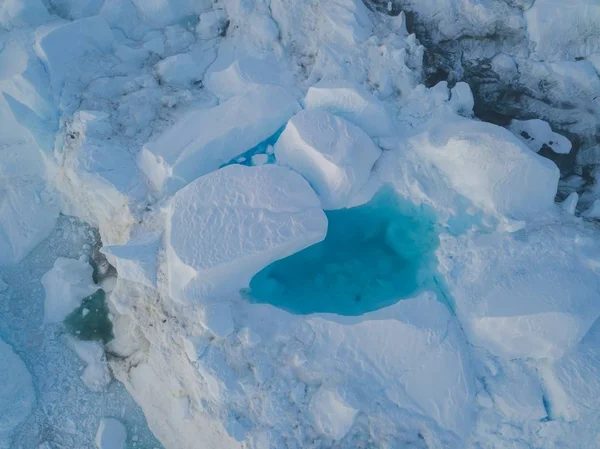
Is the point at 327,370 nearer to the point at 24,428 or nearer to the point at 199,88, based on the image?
the point at 24,428

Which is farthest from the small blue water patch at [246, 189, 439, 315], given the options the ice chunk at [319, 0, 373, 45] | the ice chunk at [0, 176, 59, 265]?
the ice chunk at [0, 176, 59, 265]

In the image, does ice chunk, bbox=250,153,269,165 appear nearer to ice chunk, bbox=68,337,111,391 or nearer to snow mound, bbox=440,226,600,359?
snow mound, bbox=440,226,600,359

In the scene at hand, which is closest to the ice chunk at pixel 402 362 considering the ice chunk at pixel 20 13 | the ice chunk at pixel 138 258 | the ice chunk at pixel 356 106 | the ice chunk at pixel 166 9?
the ice chunk at pixel 138 258

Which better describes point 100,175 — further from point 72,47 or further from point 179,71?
point 72,47

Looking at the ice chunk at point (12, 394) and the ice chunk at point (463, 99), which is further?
the ice chunk at point (463, 99)

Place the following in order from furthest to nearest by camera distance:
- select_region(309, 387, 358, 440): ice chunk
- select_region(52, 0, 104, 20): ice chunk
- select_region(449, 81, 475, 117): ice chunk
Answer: select_region(52, 0, 104, 20): ice chunk → select_region(449, 81, 475, 117): ice chunk → select_region(309, 387, 358, 440): ice chunk

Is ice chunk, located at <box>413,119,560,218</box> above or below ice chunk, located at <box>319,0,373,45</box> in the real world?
below

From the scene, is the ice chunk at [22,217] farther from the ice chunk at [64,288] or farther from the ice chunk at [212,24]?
the ice chunk at [212,24]
